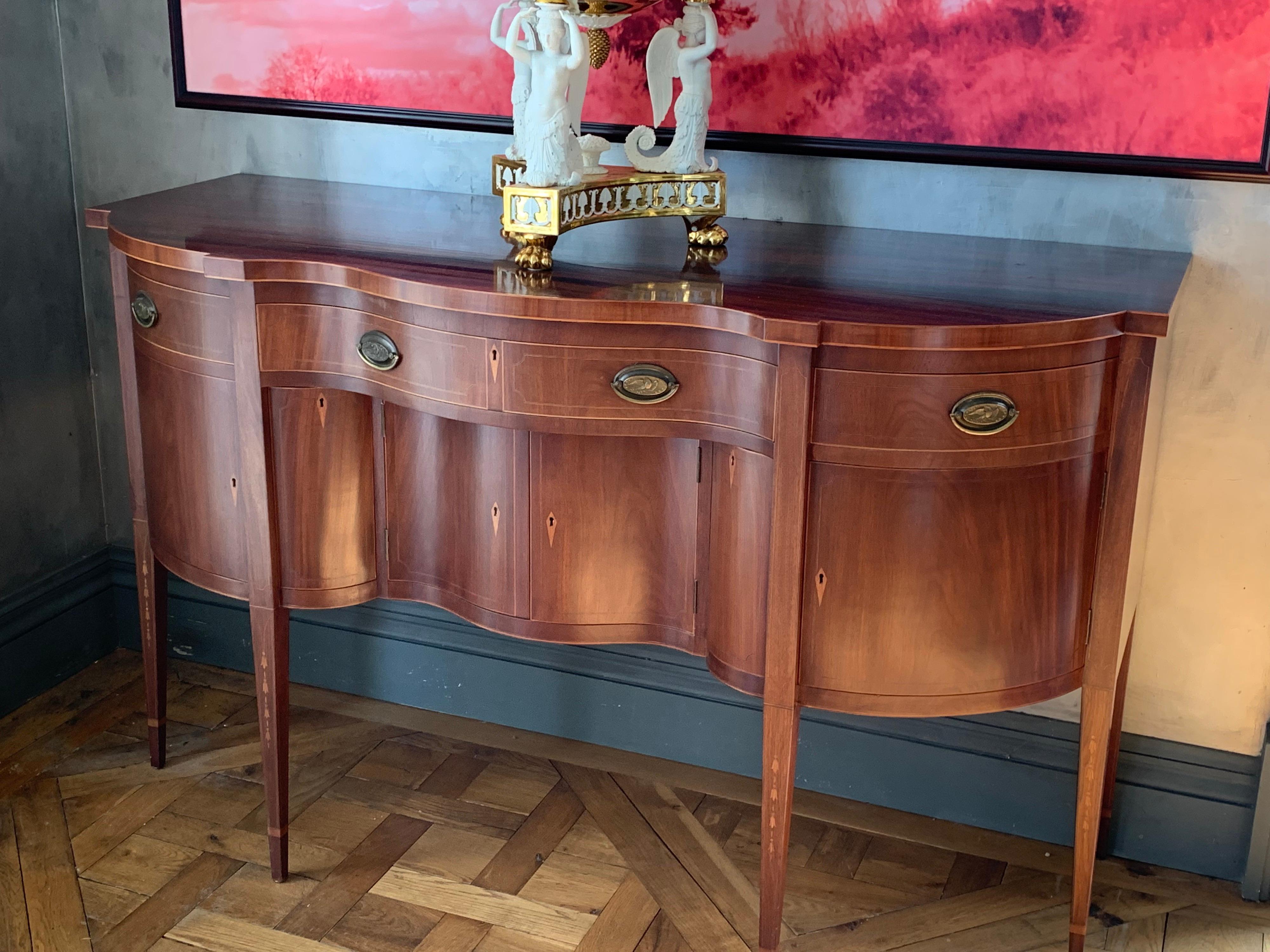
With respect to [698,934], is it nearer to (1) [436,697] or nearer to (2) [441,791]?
(2) [441,791]

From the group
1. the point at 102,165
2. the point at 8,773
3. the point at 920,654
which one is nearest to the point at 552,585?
the point at 920,654

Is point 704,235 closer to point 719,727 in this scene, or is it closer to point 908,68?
point 908,68

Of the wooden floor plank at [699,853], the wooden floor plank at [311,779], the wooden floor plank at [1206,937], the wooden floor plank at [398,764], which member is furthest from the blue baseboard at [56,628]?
the wooden floor plank at [1206,937]

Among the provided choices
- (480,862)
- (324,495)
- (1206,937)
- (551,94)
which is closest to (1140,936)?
(1206,937)

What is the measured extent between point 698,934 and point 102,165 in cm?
180

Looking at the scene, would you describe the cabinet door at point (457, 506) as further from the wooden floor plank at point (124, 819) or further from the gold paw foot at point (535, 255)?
the wooden floor plank at point (124, 819)

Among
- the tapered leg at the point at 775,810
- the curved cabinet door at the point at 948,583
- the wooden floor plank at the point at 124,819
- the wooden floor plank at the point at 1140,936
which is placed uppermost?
the curved cabinet door at the point at 948,583

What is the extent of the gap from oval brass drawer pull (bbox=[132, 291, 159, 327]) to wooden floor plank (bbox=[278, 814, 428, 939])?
0.89 meters

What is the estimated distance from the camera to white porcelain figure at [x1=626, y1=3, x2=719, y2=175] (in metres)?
1.78

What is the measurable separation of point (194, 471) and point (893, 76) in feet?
3.88

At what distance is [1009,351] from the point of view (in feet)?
4.74

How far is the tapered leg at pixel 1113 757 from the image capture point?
2.00 metres

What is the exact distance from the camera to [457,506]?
1.78 meters

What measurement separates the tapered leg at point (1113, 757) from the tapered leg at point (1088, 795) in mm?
253
